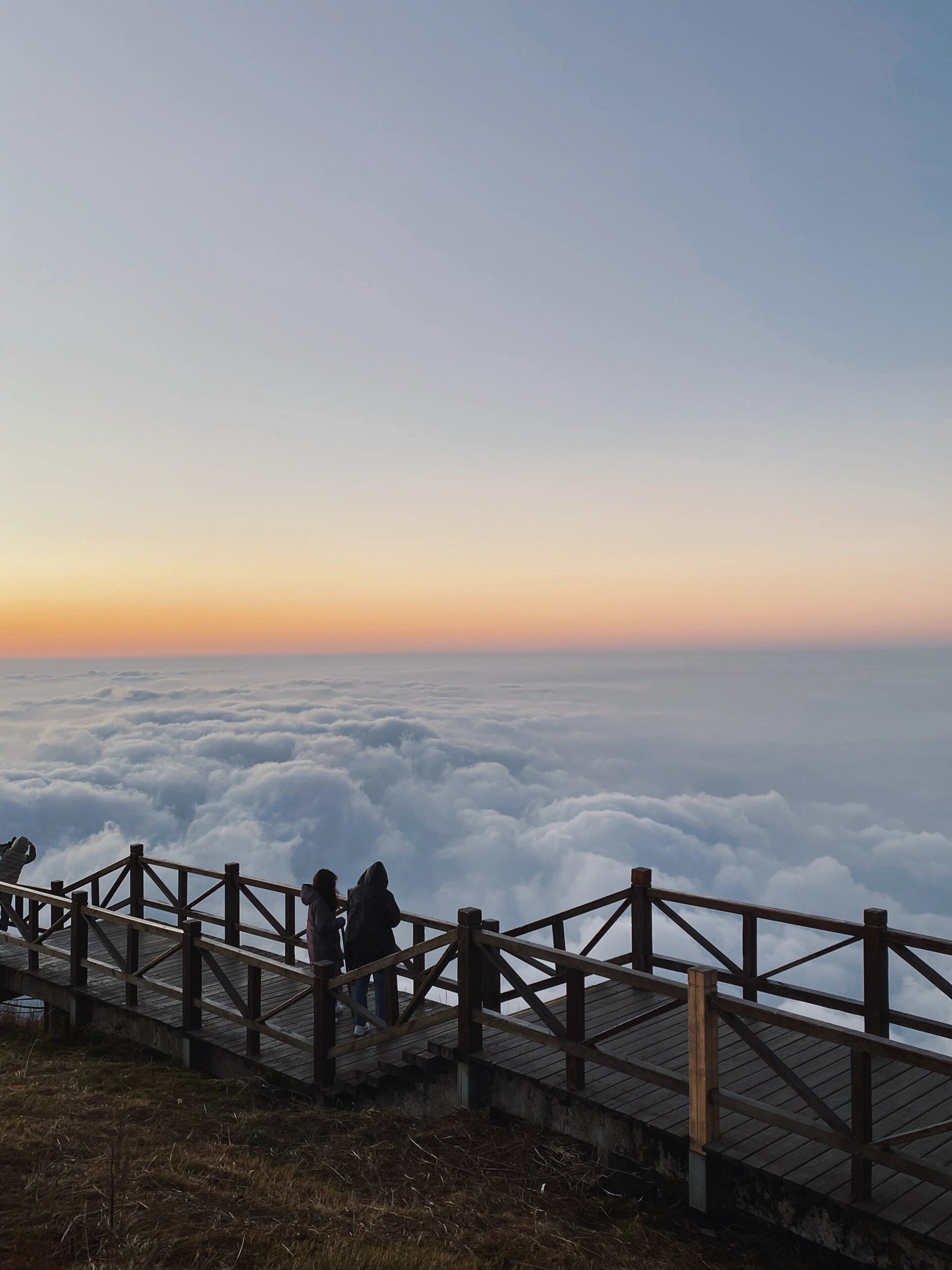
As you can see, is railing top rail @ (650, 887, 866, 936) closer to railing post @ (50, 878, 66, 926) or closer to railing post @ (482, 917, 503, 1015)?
railing post @ (482, 917, 503, 1015)

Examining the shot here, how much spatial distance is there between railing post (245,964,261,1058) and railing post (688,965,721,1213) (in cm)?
474

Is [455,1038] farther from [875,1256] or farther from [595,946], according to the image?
[875,1256]

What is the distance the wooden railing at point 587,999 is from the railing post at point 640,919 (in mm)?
17

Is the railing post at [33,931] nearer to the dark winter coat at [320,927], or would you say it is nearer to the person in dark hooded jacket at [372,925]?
the dark winter coat at [320,927]

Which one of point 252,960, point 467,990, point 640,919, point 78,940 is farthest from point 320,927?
point 78,940

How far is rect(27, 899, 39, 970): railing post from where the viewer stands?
526 inches

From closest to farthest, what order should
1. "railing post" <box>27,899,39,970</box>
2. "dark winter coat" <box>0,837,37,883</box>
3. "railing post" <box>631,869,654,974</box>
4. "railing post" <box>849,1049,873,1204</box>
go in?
"railing post" <box>849,1049,873,1204</box> < "railing post" <box>631,869,654,974</box> < "railing post" <box>27,899,39,970</box> < "dark winter coat" <box>0,837,37,883</box>

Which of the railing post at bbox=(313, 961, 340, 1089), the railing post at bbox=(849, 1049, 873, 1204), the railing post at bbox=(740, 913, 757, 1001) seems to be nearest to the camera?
the railing post at bbox=(849, 1049, 873, 1204)

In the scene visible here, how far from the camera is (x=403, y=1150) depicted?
7473mm

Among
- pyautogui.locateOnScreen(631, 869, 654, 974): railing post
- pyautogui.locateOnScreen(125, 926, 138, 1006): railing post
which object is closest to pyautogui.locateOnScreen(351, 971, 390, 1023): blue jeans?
pyautogui.locateOnScreen(631, 869, 654, 974): railing post

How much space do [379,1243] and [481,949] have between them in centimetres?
306

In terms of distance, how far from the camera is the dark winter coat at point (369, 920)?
9.76 meters

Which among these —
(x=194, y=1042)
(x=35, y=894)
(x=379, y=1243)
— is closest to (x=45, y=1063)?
(x=194, y=1042)

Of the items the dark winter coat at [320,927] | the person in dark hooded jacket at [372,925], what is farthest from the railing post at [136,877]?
the person in dark hooded jacket at [372,925]
